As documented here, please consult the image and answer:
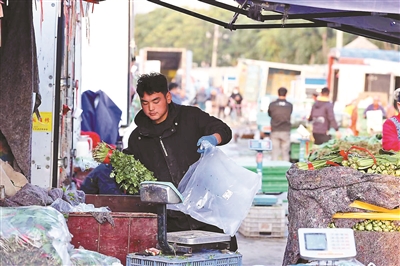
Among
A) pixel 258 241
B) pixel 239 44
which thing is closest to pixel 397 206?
pixel 258 241

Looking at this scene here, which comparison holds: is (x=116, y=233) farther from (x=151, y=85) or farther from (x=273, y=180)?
(x=273, y=180)

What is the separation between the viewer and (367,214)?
6203 mm

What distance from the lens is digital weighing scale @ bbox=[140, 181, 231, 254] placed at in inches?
181

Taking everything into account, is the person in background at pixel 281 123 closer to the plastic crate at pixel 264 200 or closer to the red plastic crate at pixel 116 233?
the plastic crate at pixel 264 200

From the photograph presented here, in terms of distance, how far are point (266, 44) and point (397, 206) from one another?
181 ft

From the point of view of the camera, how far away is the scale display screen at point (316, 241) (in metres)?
4.32

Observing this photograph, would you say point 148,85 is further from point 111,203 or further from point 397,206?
point 397,206

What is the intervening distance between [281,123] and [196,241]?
14049mm

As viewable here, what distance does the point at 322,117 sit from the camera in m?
19.3

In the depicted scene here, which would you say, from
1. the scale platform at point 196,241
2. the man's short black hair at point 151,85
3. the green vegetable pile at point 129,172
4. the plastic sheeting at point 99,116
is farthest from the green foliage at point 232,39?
the scale platform at point 196,241

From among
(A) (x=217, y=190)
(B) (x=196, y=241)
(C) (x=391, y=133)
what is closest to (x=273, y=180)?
(C) (x=391, y=133)

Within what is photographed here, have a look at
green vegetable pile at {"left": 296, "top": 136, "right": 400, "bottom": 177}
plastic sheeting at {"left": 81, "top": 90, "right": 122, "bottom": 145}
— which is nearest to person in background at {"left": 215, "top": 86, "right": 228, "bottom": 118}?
plastic sheeting at {"left": 81, "top": 90, "right": 122, "bottom": 145}

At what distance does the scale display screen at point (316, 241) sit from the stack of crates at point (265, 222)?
664 cm

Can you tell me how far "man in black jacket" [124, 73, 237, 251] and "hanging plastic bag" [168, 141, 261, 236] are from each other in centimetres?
26
